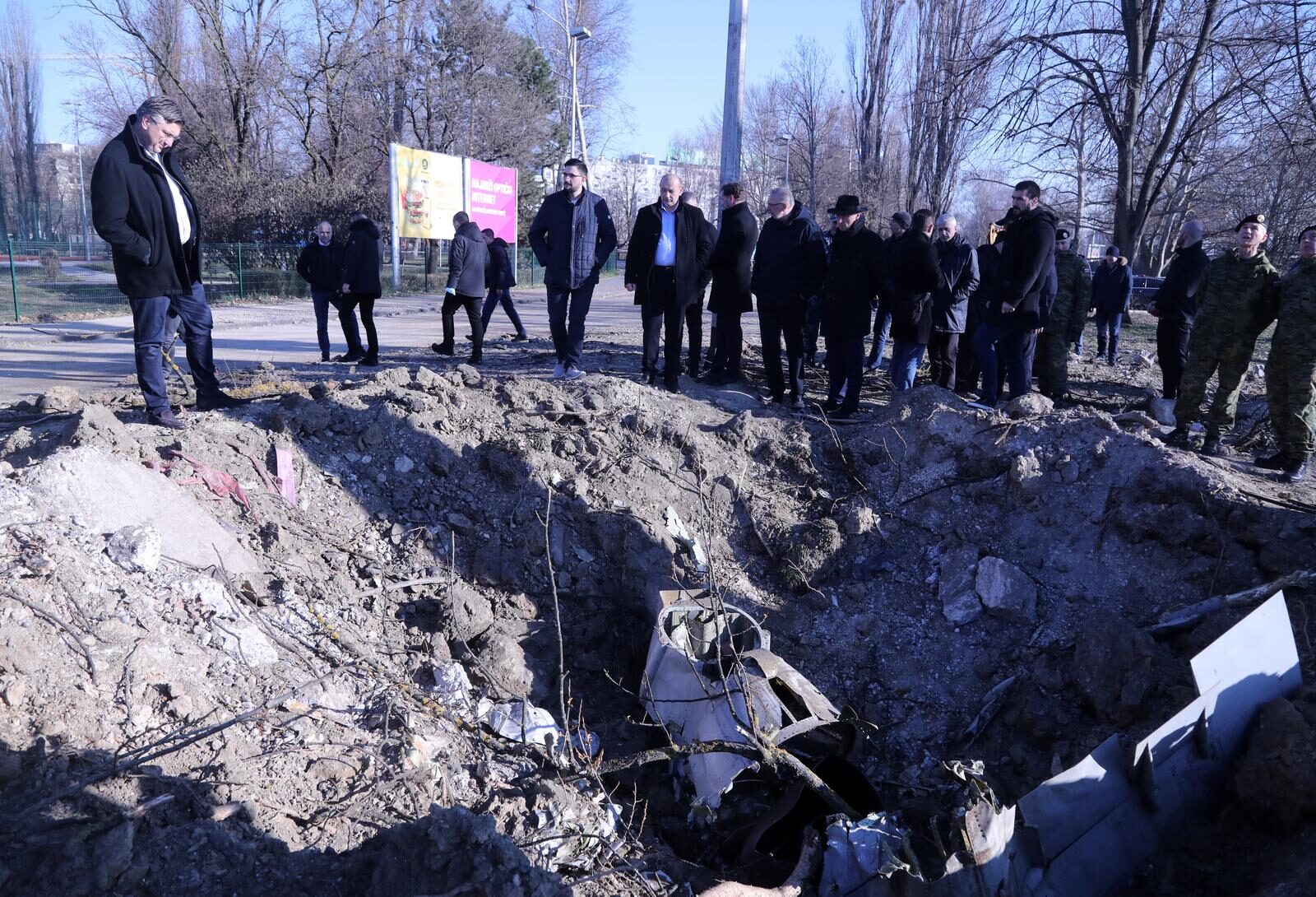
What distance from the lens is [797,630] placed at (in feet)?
17.0

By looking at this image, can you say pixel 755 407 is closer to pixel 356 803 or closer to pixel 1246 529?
pixel 1246 529

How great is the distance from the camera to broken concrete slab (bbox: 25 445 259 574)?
391cm

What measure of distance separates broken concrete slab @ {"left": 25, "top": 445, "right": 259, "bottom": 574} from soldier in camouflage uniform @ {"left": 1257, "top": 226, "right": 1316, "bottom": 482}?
256 inches

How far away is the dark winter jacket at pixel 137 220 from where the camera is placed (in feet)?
15.9

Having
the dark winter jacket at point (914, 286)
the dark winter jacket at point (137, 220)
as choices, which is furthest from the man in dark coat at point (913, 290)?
the dark winter jacket at point (137, 220)

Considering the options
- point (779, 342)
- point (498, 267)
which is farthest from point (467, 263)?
point (779, 342)

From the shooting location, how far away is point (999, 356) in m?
7.40

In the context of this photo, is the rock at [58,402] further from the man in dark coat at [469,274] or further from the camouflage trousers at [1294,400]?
the camouflage trousers at [1294,400]

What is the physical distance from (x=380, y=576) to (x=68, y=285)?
15612mm

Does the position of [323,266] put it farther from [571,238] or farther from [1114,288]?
[1114,288]

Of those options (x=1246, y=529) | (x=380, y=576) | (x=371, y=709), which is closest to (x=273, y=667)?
(x=371, y=709)

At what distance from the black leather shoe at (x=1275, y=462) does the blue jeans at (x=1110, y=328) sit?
6351 millimetres

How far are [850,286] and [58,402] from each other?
594cm

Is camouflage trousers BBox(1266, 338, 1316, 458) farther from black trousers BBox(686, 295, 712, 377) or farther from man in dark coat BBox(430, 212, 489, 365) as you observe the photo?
man in dark coat BBox(430, 212, 489, 365)
